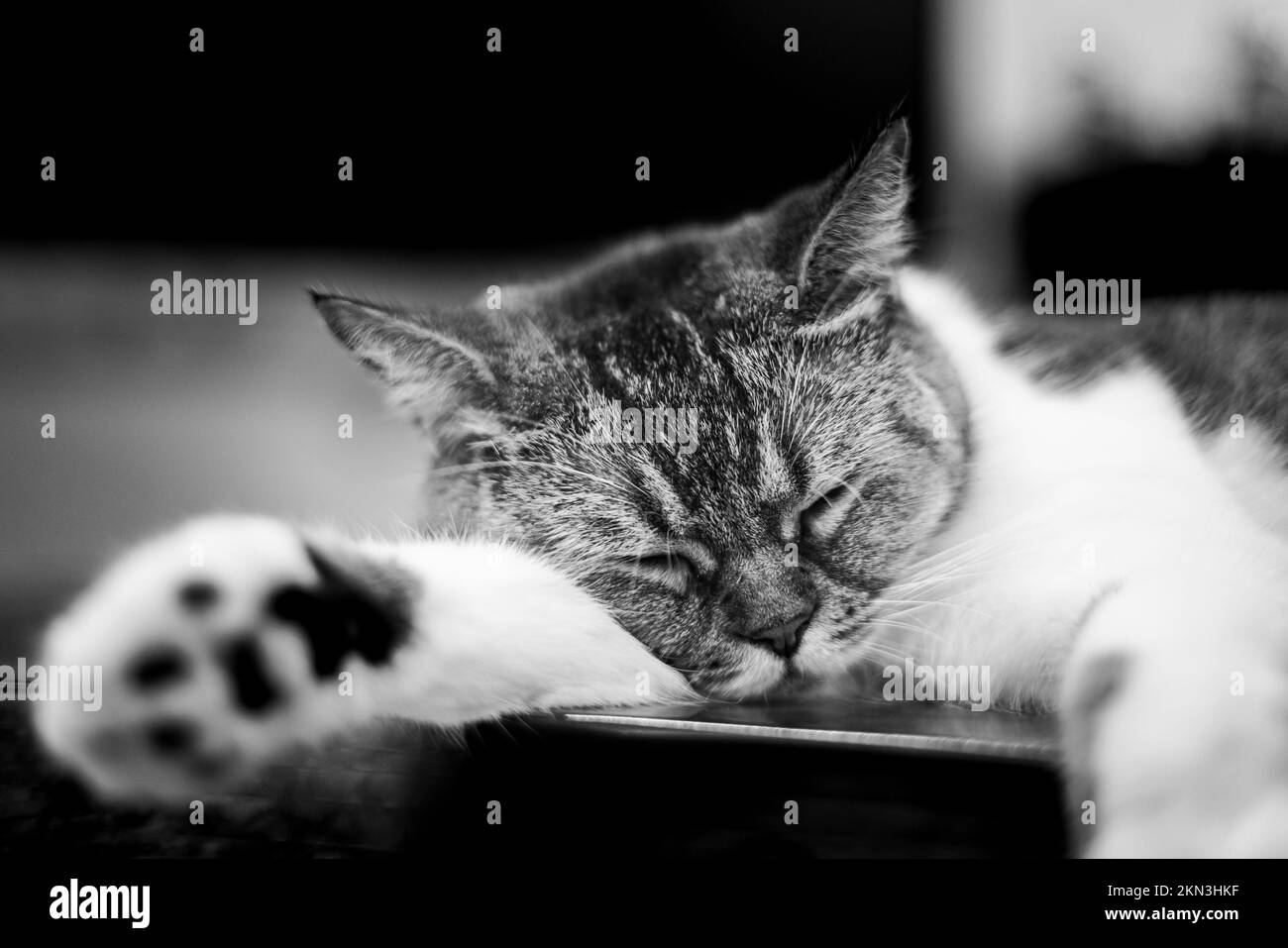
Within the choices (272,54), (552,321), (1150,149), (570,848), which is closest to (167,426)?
(272,54)

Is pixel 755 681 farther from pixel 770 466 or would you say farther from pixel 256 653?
pixel 256 653

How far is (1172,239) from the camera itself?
1542 millimetres

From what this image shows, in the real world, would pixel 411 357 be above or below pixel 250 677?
above

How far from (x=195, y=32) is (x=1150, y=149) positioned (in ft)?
4.49

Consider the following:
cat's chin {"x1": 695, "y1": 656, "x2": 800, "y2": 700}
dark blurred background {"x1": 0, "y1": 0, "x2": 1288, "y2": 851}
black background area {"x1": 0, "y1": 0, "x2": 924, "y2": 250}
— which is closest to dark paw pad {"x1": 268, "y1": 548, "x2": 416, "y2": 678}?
dark blurred background {"x1": 0, "y1": 0, "x2": 1288, "y2": 851}

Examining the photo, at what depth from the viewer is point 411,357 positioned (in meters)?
1.00

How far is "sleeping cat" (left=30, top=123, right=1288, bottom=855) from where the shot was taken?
646mm

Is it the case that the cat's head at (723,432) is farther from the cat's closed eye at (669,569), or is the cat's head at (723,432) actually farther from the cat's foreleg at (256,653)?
the cat's foreleg at (256,653)

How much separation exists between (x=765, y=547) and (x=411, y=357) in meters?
0.44

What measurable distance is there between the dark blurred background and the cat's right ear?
11 centimetres

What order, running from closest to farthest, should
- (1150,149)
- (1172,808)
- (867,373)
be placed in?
1. (1172,808)
2. (867,373)
3. (1150,149)

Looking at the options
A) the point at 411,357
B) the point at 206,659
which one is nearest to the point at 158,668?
the point at 206,659

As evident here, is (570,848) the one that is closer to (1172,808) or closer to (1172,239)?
(1172,808)

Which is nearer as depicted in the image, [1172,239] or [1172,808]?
[1172,808]
